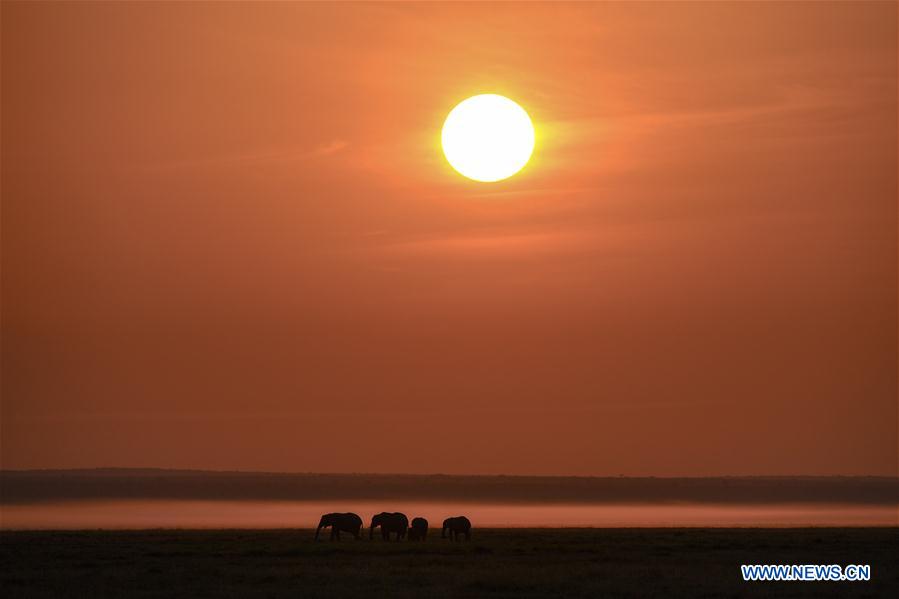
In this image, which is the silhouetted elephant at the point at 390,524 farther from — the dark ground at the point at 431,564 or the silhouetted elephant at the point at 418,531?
the dark ground at the point at 431,564

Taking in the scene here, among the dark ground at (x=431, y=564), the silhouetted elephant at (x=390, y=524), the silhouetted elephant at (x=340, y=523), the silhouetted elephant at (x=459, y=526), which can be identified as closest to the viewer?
the dark ground at (x=431, y=564)

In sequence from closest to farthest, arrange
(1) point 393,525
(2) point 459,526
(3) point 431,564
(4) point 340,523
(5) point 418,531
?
(3) point 431,564, (2) point 459,526, (1) point 393,525, (5) point 418,531, (4) point 340,523

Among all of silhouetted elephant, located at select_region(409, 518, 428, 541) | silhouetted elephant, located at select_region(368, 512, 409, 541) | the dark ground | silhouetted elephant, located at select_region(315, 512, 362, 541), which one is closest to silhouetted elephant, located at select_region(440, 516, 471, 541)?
the dark ground

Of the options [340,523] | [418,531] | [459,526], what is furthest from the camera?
[340,523]

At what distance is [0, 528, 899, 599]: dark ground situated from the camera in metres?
34.9

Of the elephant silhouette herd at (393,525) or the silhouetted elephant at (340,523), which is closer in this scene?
the elephant silhouette herd at (393,525)

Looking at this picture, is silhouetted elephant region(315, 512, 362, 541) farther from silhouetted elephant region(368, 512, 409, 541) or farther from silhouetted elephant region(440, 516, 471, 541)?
silhouetted elephant region(440, 516, 471, 541)

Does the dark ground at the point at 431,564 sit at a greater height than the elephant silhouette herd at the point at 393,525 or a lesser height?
lesser

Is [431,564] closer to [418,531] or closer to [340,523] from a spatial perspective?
[418,531]

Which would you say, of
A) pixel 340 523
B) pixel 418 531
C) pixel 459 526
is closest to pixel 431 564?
pixel 459 526

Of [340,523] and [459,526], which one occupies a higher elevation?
[340,523]

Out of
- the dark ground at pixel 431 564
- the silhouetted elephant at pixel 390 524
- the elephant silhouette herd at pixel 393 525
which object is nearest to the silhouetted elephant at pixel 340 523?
the elephant silhouette herd at pixel 393 525

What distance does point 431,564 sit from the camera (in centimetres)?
4228

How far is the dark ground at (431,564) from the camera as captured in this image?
1374 inches
